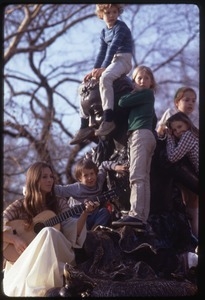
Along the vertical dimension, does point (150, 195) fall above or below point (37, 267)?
above

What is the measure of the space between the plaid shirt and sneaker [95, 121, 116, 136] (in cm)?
31

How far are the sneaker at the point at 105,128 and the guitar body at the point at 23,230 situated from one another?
639mm

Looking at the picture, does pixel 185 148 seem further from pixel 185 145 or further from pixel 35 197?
pixel 35 197

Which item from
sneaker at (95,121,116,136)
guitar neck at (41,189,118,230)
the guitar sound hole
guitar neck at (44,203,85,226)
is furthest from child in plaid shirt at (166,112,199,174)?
the guitar sound hole

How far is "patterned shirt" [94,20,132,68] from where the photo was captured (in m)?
4.36

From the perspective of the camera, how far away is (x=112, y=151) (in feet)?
14.9

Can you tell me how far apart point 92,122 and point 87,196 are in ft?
1.52

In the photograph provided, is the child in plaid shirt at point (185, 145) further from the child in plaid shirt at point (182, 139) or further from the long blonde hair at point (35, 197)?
the long blonde hair at point (35, 197)

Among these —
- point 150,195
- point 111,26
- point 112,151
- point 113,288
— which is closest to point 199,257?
point 113,288

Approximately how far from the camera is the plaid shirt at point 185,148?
4.23 metres

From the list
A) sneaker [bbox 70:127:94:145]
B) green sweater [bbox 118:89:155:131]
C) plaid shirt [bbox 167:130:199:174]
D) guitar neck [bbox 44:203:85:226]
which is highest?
green sweater [bbox 118:89:155:131]

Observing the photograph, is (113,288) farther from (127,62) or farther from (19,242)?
(127,62)

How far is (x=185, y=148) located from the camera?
4.26 meters

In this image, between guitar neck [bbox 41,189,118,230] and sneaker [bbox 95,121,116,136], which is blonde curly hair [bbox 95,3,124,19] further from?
guitar neck [bbox 41,189,118,230]
